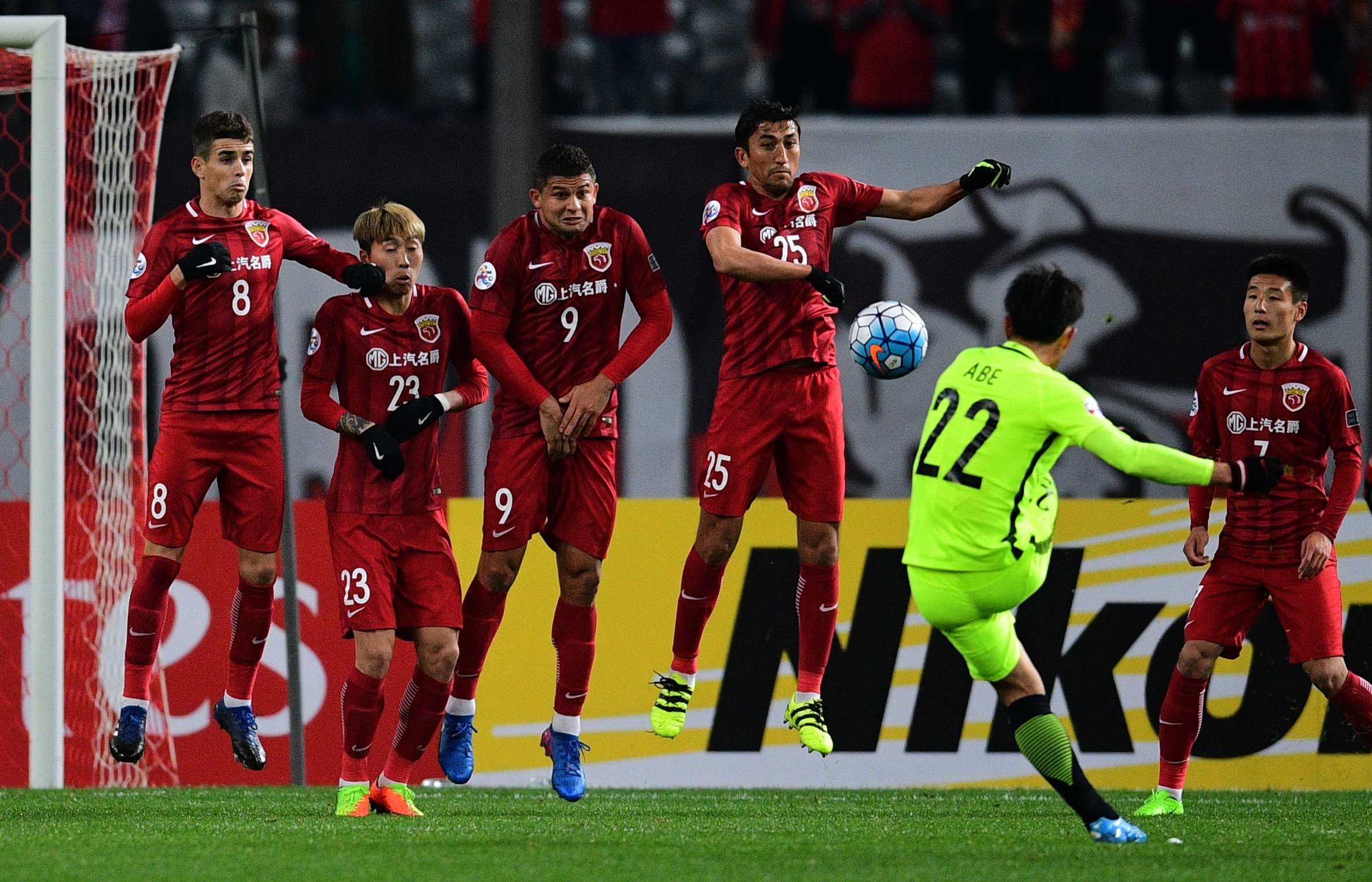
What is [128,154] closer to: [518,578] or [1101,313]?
[518,578]

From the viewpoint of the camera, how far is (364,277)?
671cm

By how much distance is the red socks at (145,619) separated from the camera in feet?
23.9

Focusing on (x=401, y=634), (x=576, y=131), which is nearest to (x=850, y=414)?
(x=576, y=131)

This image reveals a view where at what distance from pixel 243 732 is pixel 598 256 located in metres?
2.34

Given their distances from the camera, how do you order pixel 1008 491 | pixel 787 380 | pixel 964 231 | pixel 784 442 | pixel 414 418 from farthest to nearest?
pixel 964 231, pixel 784 442, pixel 787 380, pixel 414 418, pixel 1008 491

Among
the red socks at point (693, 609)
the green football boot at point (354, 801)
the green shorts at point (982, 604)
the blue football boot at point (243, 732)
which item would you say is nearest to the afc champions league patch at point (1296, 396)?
the green shorts at point (982, 604)

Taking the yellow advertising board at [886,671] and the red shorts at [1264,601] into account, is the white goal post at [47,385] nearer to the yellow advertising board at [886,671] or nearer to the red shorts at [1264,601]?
the yellow advertising board at [886,671]

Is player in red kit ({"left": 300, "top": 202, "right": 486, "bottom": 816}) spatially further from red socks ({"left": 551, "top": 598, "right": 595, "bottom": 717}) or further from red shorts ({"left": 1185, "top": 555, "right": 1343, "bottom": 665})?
red shorts ({"left": 1185, "top": 555, "right": 1343, "bottom": 665})

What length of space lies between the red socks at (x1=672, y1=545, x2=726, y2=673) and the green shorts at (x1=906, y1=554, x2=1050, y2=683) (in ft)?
5.94

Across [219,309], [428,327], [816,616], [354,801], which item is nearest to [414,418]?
[428,327]

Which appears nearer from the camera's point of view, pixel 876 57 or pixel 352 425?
pixel 352 425

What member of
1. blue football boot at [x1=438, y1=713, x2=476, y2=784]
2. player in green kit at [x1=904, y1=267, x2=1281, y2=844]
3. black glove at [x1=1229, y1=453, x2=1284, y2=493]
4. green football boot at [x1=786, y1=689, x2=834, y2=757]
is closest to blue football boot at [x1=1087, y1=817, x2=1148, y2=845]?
player in green kit at [x1=904, y1=267, x2=1281, y2=844]

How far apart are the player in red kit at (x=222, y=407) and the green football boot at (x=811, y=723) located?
210 centimetres

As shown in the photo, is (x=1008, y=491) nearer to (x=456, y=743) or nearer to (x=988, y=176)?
(x=988, y=176)
